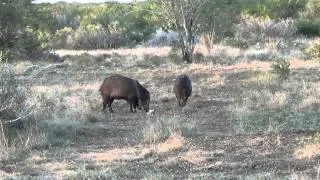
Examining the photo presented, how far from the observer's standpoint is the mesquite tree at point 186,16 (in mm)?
24969

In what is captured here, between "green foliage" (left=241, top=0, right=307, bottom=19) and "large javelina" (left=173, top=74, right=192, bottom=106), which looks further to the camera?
"green foliage" (left=241, top=0, right=307, bottom=19)

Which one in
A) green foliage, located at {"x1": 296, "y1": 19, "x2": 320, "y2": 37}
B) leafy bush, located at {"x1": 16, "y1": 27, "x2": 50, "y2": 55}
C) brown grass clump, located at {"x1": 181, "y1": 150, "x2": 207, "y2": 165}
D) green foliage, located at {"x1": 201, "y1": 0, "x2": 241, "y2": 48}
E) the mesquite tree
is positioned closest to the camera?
brown grass clump, located at {"x1": 181, "y1": 150, "x2": 207, "y2": 165}

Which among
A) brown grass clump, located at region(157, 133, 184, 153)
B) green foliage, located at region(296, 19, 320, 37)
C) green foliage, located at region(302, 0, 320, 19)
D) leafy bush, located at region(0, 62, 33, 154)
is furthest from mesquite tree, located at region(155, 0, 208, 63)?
green foliage, located at region(302, 0, 320, 19)

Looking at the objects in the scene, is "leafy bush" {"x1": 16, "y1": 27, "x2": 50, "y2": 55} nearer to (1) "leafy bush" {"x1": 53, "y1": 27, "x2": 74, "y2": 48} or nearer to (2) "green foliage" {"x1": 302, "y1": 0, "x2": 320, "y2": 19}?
(1) "leafy bush" {"x1": 53, "y1": 27, "x2": 74, "y2": 48}

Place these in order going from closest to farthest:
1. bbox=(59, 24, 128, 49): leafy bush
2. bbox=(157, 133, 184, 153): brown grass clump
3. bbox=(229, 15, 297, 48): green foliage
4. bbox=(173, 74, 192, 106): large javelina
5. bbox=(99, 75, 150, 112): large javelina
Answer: bbox=(157, 133, 184, 153): brown grass clump → bbox=(99, 75, 150, 112): large javelina → bbox=(173, 74, 192, 106): large javelina → bbox=(229, 15, 297, 48): green foliage → bbox=(59, 24, 128, 49): leafy bush

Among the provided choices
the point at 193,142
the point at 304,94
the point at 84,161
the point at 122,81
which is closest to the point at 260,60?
the point at 304,94

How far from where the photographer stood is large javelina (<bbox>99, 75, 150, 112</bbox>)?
14633 millimetres

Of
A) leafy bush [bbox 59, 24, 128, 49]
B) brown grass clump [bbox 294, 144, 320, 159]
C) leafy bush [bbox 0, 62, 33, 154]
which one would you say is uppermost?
leafy bush [bbox 0, 62, 33, 154]

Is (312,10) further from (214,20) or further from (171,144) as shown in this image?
(171,144)

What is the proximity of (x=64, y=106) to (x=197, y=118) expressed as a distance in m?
3.33

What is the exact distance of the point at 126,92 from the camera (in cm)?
1468

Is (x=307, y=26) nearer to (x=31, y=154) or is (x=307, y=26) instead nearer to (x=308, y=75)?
(x=308, y=75)

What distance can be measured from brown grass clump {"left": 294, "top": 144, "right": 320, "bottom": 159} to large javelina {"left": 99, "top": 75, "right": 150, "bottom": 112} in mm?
6207

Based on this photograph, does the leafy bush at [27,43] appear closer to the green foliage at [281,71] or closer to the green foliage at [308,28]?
the green foliage at [281,71]
